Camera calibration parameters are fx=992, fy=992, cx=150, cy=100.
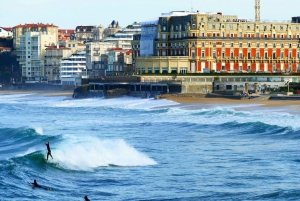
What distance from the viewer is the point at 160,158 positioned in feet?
155

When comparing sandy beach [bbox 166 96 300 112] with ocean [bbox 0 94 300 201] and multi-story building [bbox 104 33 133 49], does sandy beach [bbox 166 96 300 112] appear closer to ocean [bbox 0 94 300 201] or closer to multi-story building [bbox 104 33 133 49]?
ocean [bbox 0 94 300 201]

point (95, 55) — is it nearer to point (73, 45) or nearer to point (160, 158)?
point (73, 45)

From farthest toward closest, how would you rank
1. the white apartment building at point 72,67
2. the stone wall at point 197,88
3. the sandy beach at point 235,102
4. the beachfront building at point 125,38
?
1. the beachfront building at point 125,38
2. the white apartment building at point 72,67
3. the stone wall at point 197,88
4. the sandy beach at point 235,102

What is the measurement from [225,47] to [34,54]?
7352cm

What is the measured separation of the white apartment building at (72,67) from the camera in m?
164

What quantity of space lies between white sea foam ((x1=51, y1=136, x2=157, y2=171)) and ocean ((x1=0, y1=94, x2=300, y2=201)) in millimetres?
46

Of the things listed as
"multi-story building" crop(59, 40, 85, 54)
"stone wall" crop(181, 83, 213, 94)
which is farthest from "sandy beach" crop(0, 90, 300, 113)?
"multi-story building" crop(59, 40, 85, 54)

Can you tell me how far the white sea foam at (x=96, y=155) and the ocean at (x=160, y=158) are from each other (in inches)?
1.8

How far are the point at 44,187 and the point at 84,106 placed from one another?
61521 millimetres

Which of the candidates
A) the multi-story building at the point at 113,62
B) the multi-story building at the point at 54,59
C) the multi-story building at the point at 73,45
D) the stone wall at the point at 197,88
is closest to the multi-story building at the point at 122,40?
the multi-story building at the point at 54,59

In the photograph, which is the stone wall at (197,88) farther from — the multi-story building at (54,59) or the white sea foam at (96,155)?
the multi-story building at (54,59)

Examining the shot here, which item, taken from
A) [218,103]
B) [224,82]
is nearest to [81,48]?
[224,82]

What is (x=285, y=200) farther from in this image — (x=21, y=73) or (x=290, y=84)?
(x=21, y=73)

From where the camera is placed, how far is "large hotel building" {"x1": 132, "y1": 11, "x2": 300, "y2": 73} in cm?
11656
